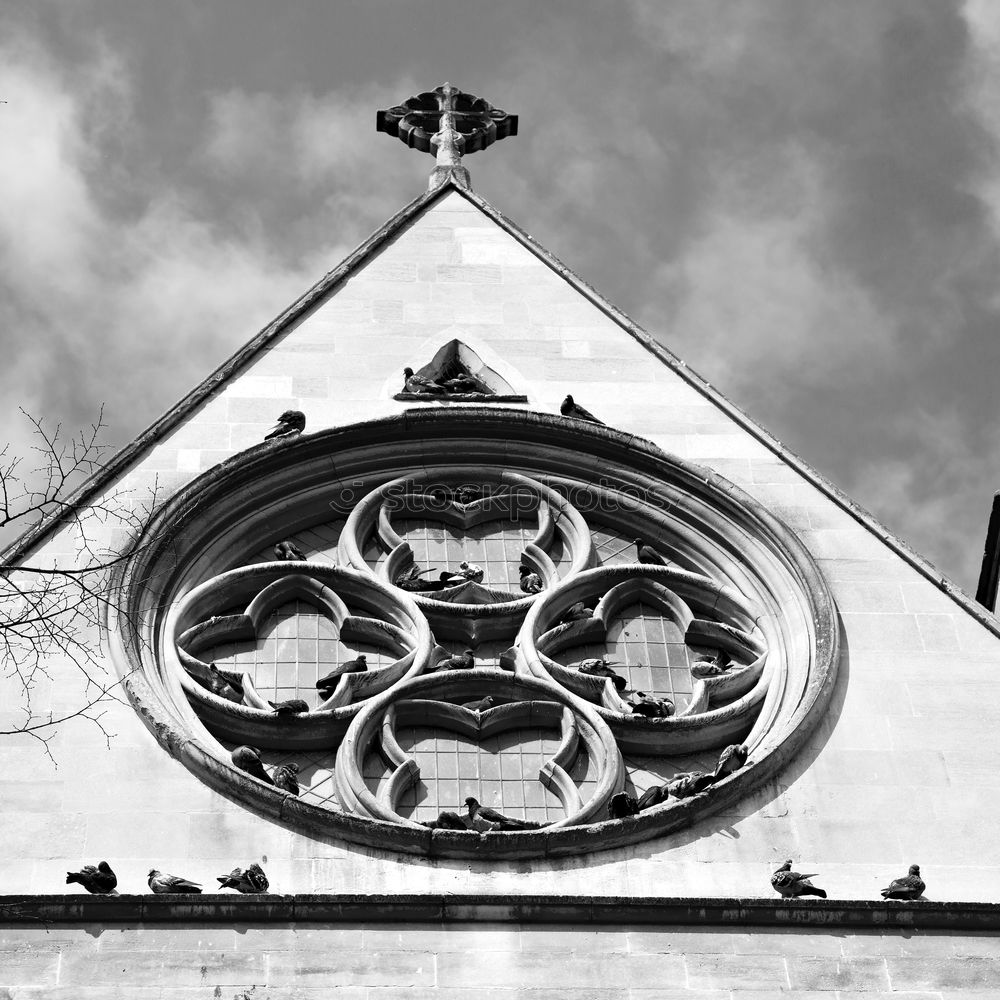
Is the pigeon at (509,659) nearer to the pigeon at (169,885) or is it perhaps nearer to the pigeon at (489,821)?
the pigeon at (489,821)

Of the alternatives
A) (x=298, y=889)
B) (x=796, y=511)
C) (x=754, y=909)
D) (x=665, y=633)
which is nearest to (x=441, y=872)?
(x=298, y=889)

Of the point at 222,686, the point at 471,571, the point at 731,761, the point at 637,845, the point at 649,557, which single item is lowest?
the point at 637,845

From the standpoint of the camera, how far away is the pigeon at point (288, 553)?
21.4 meters

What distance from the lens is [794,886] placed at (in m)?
17.2

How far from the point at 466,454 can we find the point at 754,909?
6.74 m

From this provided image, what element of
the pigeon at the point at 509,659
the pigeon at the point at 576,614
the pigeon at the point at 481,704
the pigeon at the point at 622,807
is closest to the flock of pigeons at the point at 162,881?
the pigeon at the point at 622,807

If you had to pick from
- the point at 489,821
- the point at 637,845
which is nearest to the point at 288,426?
the point at 489,821

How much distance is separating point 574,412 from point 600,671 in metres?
3.43

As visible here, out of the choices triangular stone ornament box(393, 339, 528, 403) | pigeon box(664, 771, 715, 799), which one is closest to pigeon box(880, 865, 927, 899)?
pigeon box(664, 771, 715, 799)

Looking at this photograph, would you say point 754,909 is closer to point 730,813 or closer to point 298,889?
point 730,813

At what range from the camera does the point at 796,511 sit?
21.6m

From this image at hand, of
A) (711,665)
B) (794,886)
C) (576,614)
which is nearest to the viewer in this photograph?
(794,886)

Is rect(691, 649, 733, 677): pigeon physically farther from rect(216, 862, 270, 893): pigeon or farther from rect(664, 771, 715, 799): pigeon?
rect(216, 862, 270, 893): pigeon

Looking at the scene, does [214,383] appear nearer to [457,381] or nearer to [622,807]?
[457,381]
